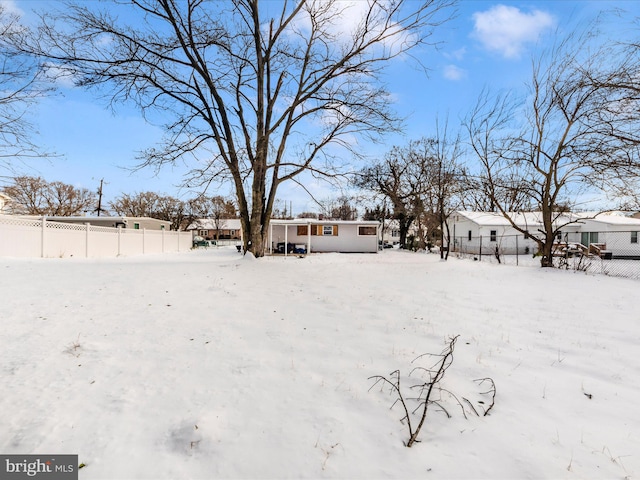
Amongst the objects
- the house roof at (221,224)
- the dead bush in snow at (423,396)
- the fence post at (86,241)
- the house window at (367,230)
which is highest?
the house roof at (221,224)

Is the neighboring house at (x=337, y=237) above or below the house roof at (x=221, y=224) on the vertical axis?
below

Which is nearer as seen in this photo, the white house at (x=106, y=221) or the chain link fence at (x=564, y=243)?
the chain link fence at (x=564, y=243)

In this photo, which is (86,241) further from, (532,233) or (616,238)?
(616,238)

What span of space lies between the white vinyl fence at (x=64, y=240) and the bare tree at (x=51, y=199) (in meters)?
22.5

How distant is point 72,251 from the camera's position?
44.1 ft

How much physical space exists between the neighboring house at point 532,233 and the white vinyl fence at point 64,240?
24.2 metres

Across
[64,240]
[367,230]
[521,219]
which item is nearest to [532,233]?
[521,219]

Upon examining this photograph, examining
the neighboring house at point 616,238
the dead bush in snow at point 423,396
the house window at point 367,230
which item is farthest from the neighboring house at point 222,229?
the dead bush in snow at point 423,396

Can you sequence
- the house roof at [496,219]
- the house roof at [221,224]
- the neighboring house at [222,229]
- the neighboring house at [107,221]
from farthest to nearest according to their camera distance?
1. the neighboring house at [222,229]
2. the house roof at [221,224]
3. the house roof at [496,219]
4. the neighboring house at [107,221]

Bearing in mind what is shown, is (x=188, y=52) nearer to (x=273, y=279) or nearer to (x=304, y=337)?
(x=273, y=279)

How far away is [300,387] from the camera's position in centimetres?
263

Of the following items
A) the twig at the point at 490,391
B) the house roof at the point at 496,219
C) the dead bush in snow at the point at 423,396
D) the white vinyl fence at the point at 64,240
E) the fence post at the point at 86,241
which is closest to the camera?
the dead bush in snow at the point at 423,396

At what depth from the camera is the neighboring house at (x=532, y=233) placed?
2364 cm

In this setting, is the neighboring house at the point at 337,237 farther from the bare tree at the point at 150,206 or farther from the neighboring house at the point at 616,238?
the bare tree at the point at 150,206
